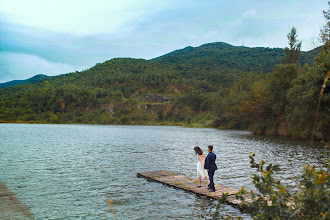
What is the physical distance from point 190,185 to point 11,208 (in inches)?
343

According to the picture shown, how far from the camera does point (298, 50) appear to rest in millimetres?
76688

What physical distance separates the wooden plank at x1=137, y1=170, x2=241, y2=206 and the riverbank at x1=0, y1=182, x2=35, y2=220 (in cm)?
751

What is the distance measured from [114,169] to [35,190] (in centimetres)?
741

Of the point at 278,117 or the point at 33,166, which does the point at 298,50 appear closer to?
the point at 278,117

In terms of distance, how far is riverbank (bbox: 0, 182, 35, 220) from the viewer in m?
11.1

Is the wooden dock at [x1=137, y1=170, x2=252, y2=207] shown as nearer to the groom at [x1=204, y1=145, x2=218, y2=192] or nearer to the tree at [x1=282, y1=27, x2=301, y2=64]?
the groom at [x1=204, y1=145, x2=218, y2=192]

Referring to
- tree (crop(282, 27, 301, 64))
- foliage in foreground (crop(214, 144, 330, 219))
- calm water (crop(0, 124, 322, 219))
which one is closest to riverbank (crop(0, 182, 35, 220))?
calm water (crop(0, 124, 322, 219))

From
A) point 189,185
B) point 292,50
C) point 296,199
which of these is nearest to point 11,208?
point 189,185

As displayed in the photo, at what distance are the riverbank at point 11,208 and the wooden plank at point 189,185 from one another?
7.51 meters

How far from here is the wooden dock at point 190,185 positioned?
13.1 metres

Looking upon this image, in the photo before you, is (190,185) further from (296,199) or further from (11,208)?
(296,199)

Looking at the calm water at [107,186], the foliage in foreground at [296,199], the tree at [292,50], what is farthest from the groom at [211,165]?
the tree at [292,50]

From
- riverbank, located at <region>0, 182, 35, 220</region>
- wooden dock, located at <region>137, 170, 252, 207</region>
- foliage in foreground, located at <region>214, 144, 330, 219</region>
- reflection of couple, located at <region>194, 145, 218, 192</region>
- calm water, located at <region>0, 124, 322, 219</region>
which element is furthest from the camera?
reflection of couple, located at <region>194, 145, 218, 192</region>

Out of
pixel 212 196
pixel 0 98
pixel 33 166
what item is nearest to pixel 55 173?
pixel 33 166
